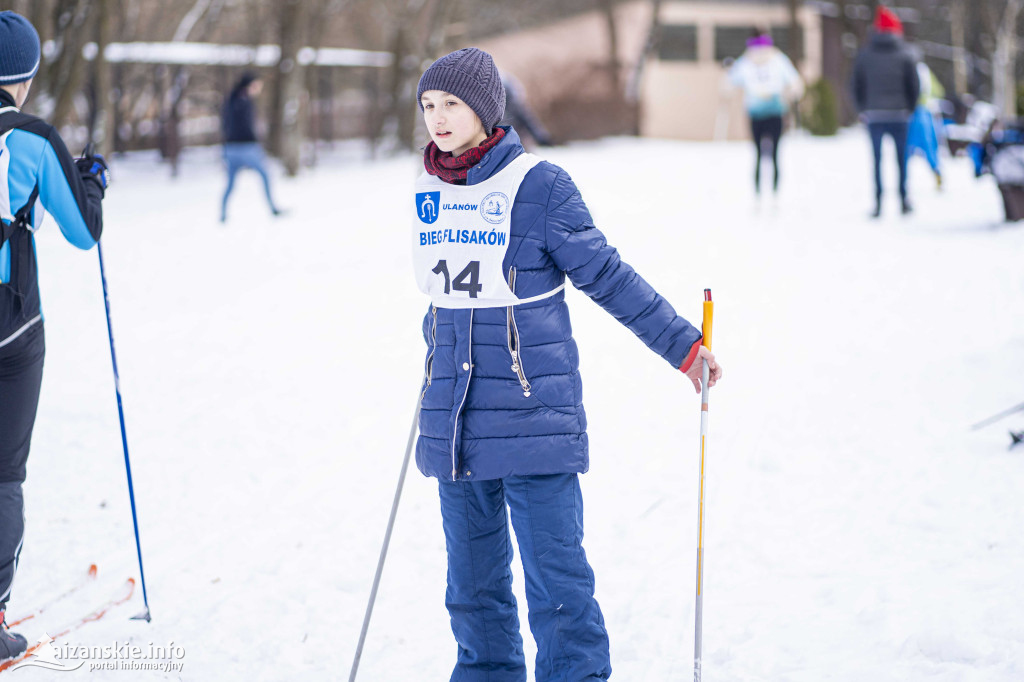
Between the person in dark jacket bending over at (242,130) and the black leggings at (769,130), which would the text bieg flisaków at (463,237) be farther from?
the person in dark jacket bending over at (242,130)

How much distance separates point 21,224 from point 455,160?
1.39 meters

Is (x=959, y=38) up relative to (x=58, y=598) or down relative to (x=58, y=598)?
up

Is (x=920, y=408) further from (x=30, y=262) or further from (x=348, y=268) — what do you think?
(x=348, y=268)

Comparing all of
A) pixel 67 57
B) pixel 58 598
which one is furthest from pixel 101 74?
pixel 58 598

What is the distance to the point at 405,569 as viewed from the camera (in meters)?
3.99

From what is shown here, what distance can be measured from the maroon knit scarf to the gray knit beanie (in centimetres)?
7

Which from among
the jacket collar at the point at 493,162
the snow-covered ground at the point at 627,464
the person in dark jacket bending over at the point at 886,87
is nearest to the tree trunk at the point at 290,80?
the snow-covered ground at the point at 627,464

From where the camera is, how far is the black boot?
10.5 feet

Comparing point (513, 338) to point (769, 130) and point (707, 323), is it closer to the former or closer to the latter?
point (707, 323)

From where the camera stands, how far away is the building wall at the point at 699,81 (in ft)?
108

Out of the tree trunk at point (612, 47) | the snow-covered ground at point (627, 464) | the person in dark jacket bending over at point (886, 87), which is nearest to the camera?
the snow-covered ground at point (627, 464)

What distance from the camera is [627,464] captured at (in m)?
5.02

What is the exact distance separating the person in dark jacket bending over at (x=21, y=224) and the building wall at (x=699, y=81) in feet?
102

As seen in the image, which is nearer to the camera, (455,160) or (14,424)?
(455,160)
